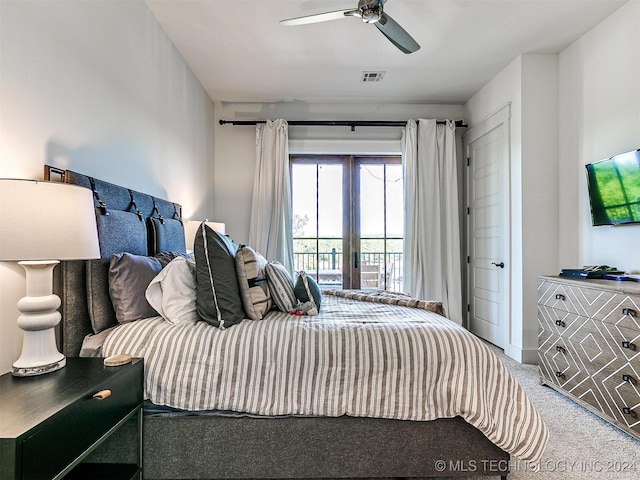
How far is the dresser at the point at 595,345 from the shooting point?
1.92 meters

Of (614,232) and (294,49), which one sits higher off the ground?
(294,49)

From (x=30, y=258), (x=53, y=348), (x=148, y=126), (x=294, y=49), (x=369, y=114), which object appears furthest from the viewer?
(x=369, y=114)

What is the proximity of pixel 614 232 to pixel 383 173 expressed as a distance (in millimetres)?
2464

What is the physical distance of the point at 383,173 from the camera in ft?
14.5

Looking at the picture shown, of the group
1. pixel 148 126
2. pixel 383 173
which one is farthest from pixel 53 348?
pixel 383 173

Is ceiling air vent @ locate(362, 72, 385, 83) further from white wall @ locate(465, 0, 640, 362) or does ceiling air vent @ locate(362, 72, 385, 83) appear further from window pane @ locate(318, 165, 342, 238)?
white wall @ locate(465, 0, 640, 362)

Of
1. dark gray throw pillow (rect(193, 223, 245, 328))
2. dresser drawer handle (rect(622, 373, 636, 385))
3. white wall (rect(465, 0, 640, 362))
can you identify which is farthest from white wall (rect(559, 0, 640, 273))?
dark gray throw pillow (rect(193, 223, 245, 328))

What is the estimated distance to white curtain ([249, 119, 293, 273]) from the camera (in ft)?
13.4

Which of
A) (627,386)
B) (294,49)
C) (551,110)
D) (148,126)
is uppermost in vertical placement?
(294,49)

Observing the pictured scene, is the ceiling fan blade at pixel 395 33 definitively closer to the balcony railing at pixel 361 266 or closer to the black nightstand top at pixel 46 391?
the black nightstand top at pixel 46 391

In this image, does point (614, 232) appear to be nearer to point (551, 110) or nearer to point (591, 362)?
point (591, 362)

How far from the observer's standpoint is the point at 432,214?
4.13m

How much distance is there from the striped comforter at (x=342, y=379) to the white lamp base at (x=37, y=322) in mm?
277

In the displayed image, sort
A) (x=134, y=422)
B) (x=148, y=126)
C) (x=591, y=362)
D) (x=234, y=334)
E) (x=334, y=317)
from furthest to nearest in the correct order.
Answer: (x=148, y=126), (x=591, y=362), (x=334, y=317), (x=234, y=334), (x=134, y=422)
